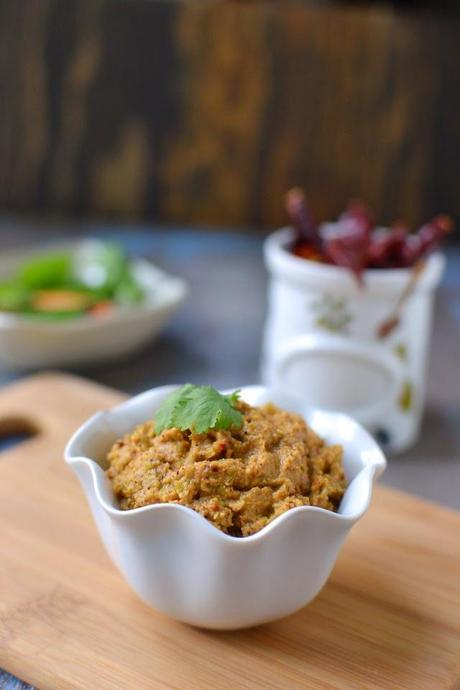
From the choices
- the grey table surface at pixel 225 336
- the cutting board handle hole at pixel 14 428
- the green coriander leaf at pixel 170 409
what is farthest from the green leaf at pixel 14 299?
the green coriander leaf at pixel 170 409

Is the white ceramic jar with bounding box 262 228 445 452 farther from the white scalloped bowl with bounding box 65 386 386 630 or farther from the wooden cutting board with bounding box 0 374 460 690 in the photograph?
the white scalloped bowl with bounding box 65 386 386 630

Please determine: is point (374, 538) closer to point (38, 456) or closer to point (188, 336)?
point (38, 456)

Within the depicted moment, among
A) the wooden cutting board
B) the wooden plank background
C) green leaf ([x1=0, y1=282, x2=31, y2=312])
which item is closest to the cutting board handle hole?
the wooden cutting board

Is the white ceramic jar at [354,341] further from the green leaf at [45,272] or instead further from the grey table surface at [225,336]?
the green leaf at [45,272]

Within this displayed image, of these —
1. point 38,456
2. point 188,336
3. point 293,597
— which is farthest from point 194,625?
point 188,336

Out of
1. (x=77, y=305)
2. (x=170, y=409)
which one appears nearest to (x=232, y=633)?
(x=170, y=409)

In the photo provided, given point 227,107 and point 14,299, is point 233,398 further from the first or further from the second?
point 227,107

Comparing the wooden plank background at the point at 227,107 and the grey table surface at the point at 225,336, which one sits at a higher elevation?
the wooden plank background at the point at 227,107
